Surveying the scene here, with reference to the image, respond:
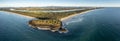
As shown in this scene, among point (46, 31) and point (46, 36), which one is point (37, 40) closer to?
point (46, 36)

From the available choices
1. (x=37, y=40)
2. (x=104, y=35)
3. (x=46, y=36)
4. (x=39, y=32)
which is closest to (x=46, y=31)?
(x=39, y=32)

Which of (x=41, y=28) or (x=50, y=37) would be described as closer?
(x=50, y=37)

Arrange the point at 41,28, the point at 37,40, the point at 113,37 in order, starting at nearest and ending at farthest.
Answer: the point at 37,40
the point at 113,37
the point at 41,28

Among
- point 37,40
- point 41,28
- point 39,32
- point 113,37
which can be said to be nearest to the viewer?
point 37,40

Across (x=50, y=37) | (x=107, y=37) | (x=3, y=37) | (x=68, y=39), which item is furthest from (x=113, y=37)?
(x=3, y=37)

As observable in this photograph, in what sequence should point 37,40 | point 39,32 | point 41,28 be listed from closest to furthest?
point 37,40
point 39,32
point 41,28

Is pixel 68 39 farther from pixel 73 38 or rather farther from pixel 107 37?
pixel 107 37

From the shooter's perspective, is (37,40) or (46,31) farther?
(46,31)
